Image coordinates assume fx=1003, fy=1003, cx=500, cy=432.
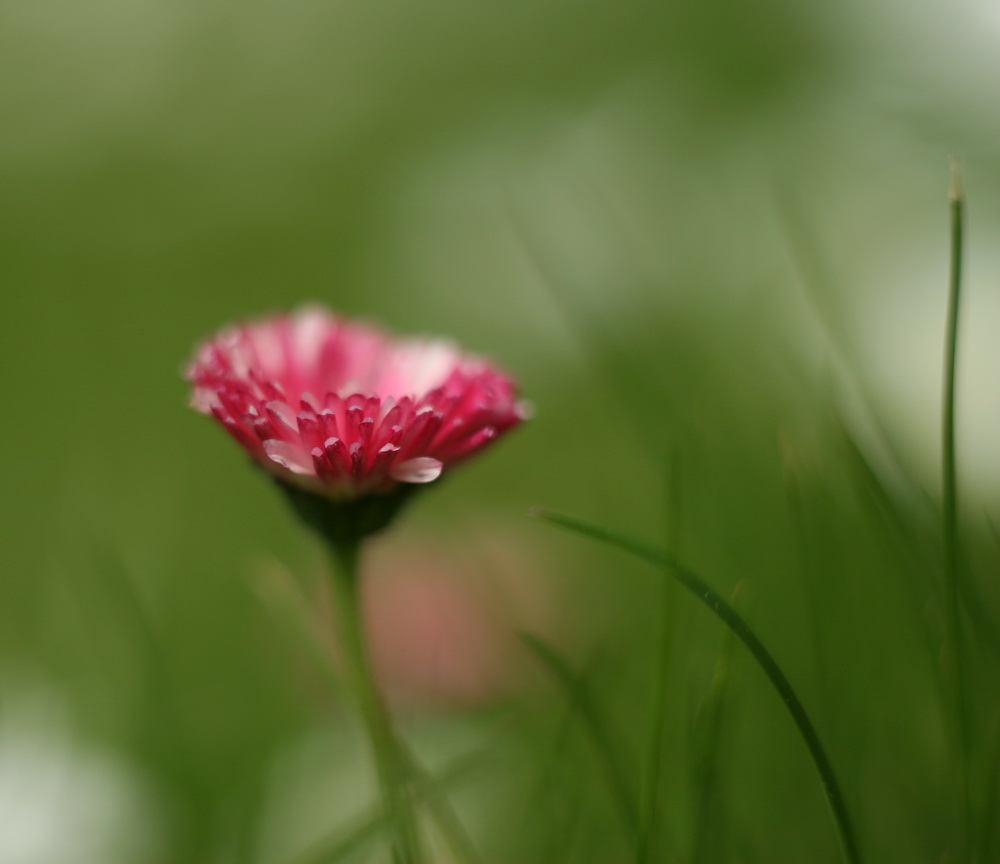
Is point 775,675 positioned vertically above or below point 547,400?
above

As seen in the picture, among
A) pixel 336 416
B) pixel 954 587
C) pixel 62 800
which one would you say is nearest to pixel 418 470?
pixel 336 416

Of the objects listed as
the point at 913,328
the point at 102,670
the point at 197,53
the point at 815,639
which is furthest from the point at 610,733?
the point at 197,53

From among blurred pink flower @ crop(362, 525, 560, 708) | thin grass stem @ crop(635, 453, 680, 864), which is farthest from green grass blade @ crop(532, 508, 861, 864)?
blurred pink flower @ crop(362, 525, 560, 708)

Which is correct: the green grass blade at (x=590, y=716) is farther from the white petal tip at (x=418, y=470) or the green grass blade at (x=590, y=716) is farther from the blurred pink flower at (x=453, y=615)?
the blurred pink flower at (x=453, y=615)

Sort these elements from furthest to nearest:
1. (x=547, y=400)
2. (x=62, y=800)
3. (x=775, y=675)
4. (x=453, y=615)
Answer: (x=547, y=400), (x=453, y=615), (x=62, y=800), (x=775, y=675)

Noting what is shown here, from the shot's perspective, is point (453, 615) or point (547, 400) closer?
point (453, 615)

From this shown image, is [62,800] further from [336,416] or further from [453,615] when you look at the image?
[336,416]

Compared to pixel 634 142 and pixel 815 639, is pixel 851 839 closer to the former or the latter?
pixel 815 639
